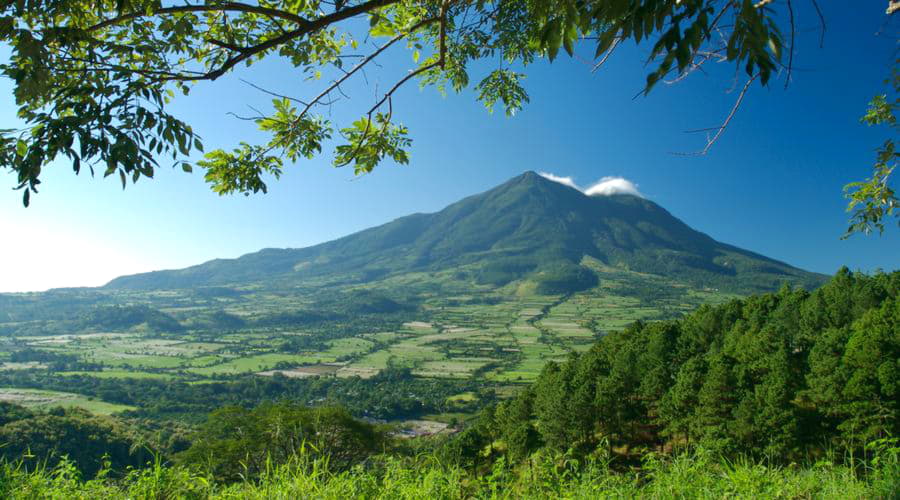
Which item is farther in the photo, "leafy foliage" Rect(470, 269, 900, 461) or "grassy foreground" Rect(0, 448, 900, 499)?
"leafy foliage" Rect(470, 269, 900, 461)

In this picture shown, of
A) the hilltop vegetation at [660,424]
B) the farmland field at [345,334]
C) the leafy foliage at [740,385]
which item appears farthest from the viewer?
the farmland field at [345,334]

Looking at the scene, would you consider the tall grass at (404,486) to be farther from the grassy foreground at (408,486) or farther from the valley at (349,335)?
the valley at (349,335)

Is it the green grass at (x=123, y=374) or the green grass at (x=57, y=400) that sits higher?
the green grass at (x=57, y=400)

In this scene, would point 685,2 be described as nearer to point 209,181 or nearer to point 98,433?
point 209,181

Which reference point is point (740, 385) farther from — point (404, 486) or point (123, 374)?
point (123, 374)

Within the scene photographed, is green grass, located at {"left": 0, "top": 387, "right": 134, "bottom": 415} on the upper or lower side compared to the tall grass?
lower

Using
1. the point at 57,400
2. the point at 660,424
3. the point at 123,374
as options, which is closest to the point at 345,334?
the point at 123,374

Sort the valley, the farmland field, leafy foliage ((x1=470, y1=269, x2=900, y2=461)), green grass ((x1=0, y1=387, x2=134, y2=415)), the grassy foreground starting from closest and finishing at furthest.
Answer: the grassy foreground
leafy foliage ((x1=470, y1=269, x2=900, y2=461))
green grass ((x1=0, y1=387, x2=134, y2=415))
the valley
the farmland field

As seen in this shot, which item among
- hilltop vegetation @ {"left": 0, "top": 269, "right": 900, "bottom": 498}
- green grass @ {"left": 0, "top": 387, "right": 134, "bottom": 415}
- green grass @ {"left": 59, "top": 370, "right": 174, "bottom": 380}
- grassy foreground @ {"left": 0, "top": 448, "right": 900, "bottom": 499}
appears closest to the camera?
grassy foreground @ {"left": 0, "top": 448, "right": 900, "bottom": 499}

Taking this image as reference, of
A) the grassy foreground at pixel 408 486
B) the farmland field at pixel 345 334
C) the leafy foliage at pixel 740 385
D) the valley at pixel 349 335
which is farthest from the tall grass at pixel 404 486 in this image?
the farmland field at pixel 345 334

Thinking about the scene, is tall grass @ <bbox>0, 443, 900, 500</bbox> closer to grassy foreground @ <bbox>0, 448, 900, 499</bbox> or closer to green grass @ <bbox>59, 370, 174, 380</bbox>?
grassy foreground @ <bbox>0, 448, 900, 499</bbox>

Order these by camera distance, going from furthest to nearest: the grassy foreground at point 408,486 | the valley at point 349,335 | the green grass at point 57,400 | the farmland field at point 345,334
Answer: the farmland field at point 345,334
the valley at point 349,335
the green grass at point 57,400
the grassy foreground at point 408,486

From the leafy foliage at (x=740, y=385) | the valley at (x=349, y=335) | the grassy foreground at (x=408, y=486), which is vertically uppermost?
the grassy foreground at (x=408, y=486)

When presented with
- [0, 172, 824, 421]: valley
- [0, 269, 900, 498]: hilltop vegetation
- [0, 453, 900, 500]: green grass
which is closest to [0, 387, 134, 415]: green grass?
[0, 172, 824, 421]: valley
